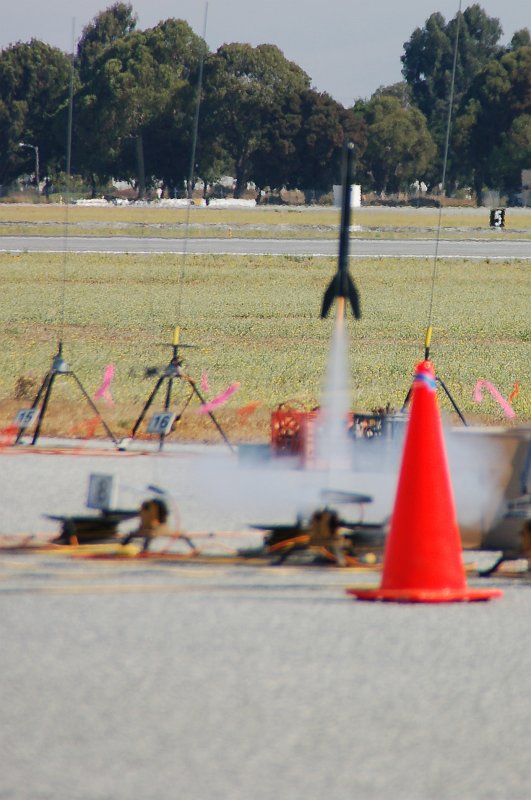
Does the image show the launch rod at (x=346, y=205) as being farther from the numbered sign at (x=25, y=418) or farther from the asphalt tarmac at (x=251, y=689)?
the numbered sign at (x=25, y=418)

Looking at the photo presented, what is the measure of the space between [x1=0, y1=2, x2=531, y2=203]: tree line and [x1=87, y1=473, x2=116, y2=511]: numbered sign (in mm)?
50431

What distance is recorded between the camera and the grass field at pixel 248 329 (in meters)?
15.9

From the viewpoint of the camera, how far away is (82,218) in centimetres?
7456

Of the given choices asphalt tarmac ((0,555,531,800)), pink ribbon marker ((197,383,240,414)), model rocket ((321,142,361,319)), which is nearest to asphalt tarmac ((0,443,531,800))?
asphalt tarmac ((0,555,531,800))

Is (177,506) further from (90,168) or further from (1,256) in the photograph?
(90,168)

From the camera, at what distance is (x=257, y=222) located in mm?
73125

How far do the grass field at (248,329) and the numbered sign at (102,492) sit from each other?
4632 millimetres

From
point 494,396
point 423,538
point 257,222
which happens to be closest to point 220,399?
point 494,396

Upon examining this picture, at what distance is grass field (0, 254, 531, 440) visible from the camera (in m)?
15.9

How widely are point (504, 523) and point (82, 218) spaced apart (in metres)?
67.9

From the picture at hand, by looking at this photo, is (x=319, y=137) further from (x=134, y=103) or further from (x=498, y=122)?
(x=134, y=103)

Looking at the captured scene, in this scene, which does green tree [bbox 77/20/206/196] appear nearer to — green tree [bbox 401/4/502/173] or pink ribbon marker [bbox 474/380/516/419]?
green tree [bbox 401/4/502/173]

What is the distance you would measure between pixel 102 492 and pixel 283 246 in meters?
44.1

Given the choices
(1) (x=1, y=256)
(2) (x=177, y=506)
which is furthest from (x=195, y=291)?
(2) (x=177, y=506)
